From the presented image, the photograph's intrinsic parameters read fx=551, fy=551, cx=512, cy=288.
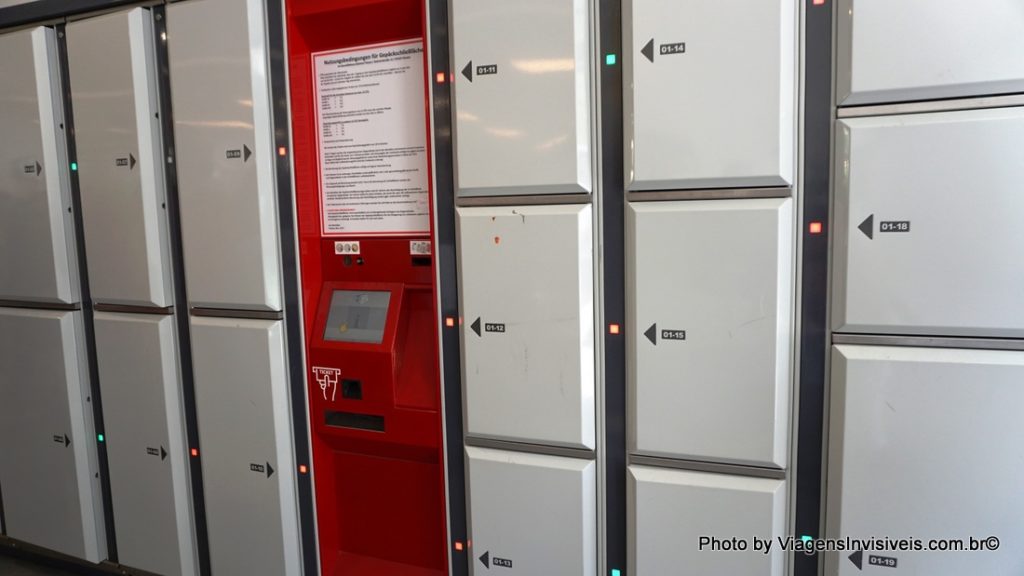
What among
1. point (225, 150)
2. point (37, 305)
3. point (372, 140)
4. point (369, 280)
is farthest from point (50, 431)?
point (372, 140)

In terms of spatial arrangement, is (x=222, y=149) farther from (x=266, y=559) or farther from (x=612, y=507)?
(x=612, y=507)

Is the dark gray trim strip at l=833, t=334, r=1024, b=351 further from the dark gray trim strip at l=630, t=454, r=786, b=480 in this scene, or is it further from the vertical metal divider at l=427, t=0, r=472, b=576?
the vertical metal divider at l=427, t=0, r=472, b=576

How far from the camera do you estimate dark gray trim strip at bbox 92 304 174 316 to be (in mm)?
2312

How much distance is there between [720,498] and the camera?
5.41ft

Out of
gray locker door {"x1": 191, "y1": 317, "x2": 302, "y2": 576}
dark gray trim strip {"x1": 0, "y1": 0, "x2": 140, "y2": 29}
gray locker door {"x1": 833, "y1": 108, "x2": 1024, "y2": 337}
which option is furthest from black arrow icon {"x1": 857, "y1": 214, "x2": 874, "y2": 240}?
dark gray trim strip {"x1": 0, "y1": 0, "x2": 140, "y2": 29}

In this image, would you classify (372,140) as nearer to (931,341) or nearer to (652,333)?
(652,333)

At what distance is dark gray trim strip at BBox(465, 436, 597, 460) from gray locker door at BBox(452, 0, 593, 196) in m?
0.84

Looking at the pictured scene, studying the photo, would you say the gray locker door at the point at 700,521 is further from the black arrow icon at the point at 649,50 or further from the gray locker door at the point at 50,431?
the gray locker door at the point at 50,431

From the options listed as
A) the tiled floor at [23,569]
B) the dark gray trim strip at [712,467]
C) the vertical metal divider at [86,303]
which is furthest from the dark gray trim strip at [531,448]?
the tiled floor at [23,569]

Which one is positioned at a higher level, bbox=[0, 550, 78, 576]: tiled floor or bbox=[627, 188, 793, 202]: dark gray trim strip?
bbox=[627, 188, 793, 202]: dark gray trim strip

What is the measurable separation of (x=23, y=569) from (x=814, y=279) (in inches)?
153

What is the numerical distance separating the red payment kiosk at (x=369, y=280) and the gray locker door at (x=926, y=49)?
1341 millimetres

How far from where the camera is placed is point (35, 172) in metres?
2.46

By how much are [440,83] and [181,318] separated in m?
1.48
